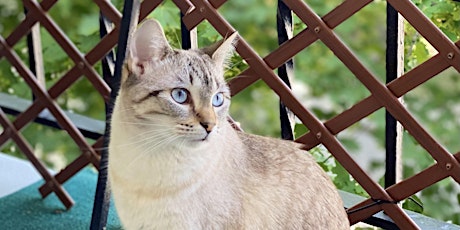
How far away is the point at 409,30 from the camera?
1.68 metres

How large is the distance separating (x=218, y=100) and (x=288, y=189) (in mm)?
227

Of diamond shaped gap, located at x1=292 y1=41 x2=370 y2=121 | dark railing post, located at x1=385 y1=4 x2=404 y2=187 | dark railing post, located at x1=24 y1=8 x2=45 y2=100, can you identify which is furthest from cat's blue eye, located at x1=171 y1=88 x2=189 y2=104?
diamond shaped gap, located at x1=292 y1=41 x2=370 y2=121

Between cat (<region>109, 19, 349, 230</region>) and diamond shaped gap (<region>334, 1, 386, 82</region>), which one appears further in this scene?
diamond shaped gap (<region>334, 1, 386, 82</region>)

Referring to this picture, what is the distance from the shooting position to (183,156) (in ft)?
4.46

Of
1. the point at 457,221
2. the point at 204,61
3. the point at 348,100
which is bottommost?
the point at 457,221

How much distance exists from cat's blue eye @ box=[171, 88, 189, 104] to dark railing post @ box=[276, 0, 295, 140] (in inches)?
15.6

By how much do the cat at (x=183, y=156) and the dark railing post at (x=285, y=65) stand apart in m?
0.26

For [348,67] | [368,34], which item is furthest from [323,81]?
[348,67]

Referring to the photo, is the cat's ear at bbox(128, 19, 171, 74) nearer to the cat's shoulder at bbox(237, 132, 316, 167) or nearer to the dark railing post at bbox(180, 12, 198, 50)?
the cat's shoulder at bbox(237, 132, 316, 167)

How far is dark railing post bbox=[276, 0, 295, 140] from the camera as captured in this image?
5.43ft

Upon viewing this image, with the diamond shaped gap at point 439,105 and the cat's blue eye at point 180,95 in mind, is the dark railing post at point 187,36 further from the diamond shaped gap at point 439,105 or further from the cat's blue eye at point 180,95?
the diamond shaped gap at point 439,105

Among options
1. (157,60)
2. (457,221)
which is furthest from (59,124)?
(457,221)

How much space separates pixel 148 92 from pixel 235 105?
1.52 meters

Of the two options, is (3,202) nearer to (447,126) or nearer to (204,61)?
(204,61)
